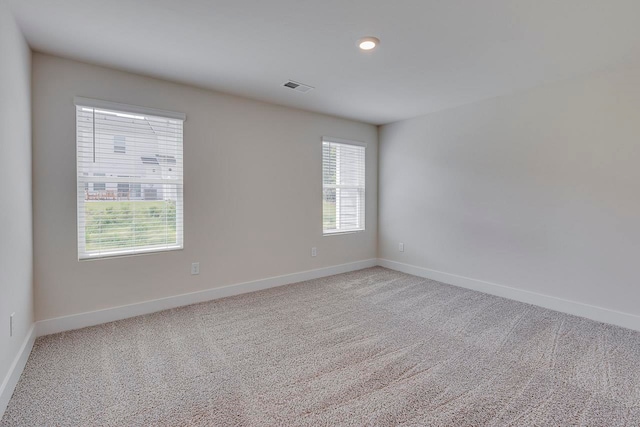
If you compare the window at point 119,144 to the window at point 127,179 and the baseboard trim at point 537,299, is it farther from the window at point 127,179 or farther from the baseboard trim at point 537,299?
the baseboard trim at point 537,299

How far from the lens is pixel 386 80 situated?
9.88 ft

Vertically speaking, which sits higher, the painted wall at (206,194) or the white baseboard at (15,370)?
the painted wall at (206,194)

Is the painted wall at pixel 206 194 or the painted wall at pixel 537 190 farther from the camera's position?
the painted wall at pixel 537 190

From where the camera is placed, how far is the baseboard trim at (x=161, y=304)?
8.43 ft

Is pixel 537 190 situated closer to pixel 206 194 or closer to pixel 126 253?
pixel 206 194

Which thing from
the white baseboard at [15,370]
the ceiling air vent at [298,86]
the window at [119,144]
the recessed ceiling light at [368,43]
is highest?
the ceiling air vent at [298,86]

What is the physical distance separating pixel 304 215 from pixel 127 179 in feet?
7.02

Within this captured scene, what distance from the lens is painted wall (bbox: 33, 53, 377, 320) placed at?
8.29 feet

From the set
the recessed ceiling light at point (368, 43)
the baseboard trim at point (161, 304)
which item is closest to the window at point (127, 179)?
the baseboard trim at point (161, 304)

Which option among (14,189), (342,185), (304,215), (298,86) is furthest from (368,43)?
(14,189)

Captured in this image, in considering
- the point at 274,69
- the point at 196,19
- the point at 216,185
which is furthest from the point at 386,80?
the point at 216,185

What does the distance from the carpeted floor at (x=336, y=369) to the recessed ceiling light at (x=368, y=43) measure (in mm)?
2386

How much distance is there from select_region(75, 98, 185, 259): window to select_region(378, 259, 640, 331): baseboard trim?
3.37 m

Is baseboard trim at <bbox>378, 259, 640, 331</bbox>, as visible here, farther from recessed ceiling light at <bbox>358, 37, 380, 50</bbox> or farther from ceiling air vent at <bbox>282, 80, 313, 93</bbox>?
recessed ceiling light at <bbox>358, 37, 380, 50</bbox>
